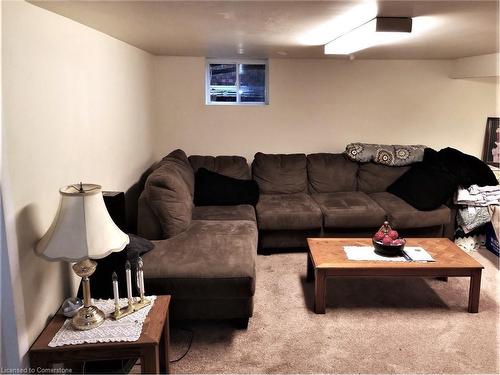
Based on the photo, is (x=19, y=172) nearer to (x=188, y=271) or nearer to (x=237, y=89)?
(x=188, y=271)

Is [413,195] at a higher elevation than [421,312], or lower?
higher

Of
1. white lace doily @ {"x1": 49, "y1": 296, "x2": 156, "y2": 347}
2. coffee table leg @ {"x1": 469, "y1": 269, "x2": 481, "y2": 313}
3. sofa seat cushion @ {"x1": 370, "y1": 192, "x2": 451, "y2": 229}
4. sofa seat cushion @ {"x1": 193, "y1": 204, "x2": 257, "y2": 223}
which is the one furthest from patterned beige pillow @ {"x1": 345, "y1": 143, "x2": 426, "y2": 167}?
white lace doily @ {"x1": 49, "y1": 296, "x2": 156, "y2": 347}

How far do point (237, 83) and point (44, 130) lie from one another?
3.13 metres

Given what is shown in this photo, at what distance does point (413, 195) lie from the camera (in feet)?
13.2

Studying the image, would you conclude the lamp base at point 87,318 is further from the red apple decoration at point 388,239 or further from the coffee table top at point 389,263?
the red apple decoration at point 388,239

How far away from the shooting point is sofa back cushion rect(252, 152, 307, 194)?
4.43 m

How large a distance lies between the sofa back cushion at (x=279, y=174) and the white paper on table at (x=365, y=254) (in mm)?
1478

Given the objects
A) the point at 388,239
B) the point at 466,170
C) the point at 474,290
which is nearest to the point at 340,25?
the point at 388,239

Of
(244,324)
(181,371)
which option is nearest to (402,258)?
(244,324)

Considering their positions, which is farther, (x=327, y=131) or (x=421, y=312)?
(x=327, y=131)

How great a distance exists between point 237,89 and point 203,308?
9.88 ft

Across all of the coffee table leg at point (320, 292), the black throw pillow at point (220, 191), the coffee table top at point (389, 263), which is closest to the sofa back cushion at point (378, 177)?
the black throw pillow at point (220, 191)

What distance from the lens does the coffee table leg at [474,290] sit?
2.73 meters

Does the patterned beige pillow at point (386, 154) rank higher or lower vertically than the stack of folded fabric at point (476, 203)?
higher
